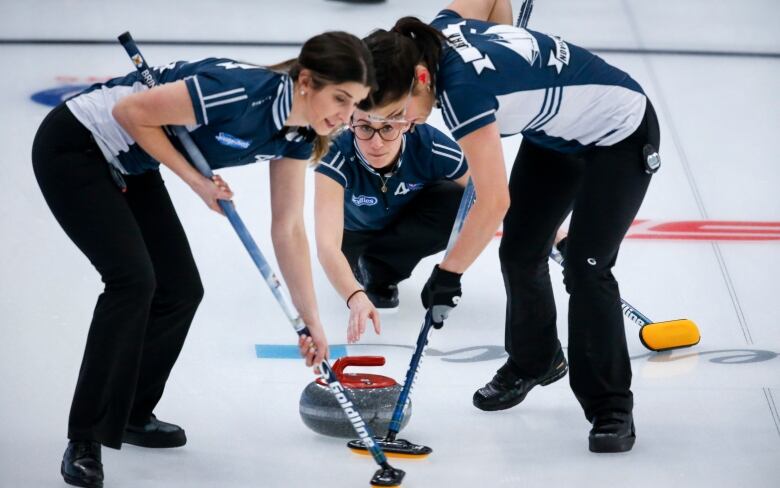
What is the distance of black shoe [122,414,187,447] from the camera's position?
305 centimetres

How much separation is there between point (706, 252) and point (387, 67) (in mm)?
2132

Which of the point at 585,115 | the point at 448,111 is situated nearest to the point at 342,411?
the point at 448,111

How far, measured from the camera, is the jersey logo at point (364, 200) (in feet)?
12.7

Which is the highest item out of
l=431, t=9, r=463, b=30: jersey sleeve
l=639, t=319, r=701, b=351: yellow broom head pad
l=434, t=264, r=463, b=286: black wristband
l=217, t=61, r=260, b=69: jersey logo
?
l=217, t=61, r=260, b=69: jersey logo

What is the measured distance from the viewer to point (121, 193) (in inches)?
110

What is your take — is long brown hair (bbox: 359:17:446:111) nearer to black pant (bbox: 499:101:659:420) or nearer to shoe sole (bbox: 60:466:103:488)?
black pant (bbox: 499:101:659:420)

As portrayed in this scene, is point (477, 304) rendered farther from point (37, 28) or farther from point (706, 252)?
point (37, 28)

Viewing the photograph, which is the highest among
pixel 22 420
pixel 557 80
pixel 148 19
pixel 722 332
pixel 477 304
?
pixel 148 19

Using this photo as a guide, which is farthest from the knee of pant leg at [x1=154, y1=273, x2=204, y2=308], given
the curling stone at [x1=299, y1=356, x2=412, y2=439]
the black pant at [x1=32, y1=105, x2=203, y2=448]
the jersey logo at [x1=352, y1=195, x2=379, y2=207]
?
the jersey logo at [x1=352, y1=195, x2=379, y2=207]

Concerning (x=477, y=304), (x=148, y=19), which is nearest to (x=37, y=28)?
(x=148, y=19)

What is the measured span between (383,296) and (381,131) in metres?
0.76

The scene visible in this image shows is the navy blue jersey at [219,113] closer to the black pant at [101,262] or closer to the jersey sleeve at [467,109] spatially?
the black pant at [101,262]

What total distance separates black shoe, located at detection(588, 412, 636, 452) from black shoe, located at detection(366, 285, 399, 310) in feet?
3.54

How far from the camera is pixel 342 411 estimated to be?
306cm
